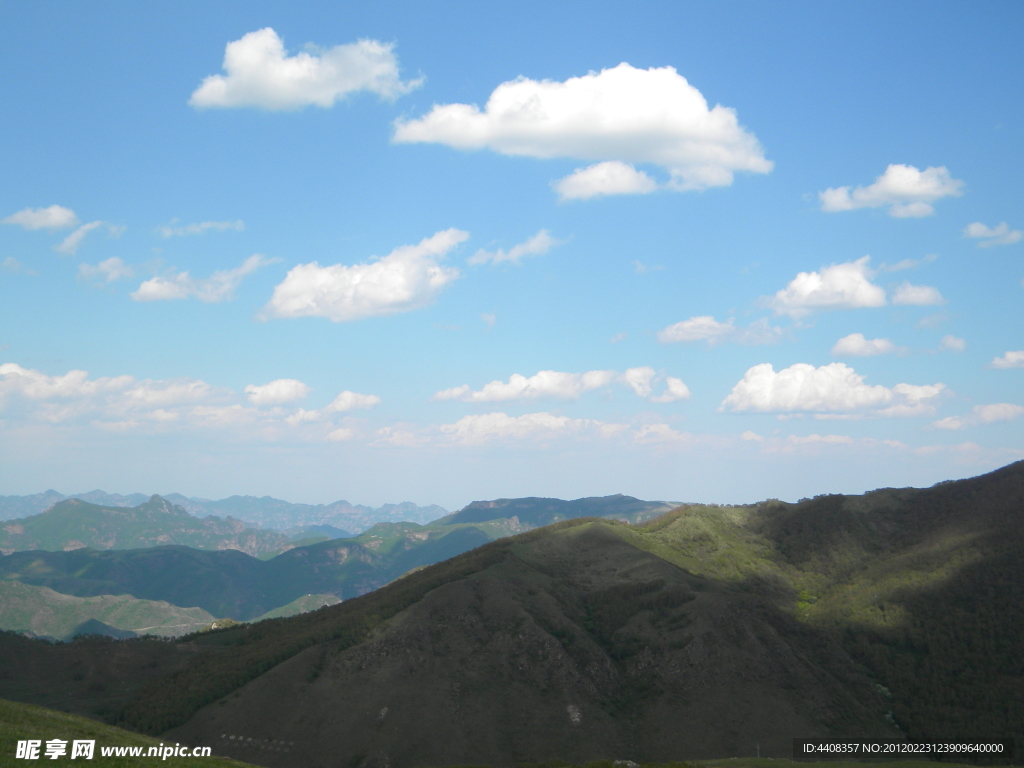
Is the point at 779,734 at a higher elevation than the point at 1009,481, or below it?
below

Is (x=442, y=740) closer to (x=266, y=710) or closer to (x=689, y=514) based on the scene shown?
(x=266, y=710)

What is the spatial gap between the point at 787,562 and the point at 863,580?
19.8 m

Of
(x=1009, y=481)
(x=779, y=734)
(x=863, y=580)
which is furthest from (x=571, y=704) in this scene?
(x=1009, y=481)

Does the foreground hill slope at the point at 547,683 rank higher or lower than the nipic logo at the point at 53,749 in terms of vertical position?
lower

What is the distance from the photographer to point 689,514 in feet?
557

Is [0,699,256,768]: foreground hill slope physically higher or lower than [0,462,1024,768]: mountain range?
higher
